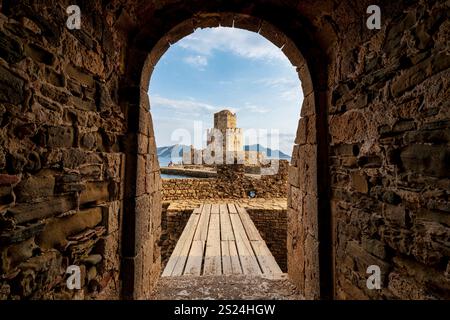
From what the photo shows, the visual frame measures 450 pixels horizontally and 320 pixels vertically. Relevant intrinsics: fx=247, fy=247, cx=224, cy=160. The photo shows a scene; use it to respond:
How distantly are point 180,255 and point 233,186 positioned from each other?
Result: 6265 millimetres

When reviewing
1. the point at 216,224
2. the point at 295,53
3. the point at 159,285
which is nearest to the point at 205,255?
the point at 159,285

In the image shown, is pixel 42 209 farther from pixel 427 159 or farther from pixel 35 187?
pixel 427 159

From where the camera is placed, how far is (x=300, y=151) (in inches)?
115

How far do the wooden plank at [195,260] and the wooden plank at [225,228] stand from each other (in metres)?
0.61

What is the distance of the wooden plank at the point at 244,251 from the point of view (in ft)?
11.8

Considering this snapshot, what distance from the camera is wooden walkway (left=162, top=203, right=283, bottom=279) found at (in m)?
3.57

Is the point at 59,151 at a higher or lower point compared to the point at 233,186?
higher

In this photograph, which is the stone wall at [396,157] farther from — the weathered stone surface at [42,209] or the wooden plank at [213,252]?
the weathered stone surface at [42,209]

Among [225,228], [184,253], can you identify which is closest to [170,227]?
[225,228]

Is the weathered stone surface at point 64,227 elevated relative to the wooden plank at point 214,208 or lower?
elevated

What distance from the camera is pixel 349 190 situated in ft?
7.07

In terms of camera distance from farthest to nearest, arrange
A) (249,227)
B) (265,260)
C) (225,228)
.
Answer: (249,227), (225,228), (265,260)

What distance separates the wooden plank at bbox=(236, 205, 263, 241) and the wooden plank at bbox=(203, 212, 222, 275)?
69cm

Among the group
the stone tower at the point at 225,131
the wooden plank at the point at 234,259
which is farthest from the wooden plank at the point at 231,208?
the stone tower at the point at 225,131
